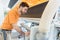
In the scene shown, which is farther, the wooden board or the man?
the man

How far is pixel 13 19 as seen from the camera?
0.87 metres

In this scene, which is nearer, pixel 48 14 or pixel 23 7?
pixel 48 14

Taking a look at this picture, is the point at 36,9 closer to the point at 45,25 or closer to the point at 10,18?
the point at 10,18

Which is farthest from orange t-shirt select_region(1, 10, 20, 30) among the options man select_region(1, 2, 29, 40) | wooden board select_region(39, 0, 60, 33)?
wooden board select_region(39, 0, 60, 33)

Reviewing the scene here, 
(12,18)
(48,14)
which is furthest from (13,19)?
(48,14)

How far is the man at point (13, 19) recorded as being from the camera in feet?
2.79

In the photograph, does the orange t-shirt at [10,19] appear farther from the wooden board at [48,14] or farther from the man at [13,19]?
the wooden board at [48,14]

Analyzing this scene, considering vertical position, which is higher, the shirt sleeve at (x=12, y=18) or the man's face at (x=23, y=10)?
the man's face at (x=23, y=10)

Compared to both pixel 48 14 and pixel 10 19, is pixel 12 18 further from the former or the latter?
pixel 48 14

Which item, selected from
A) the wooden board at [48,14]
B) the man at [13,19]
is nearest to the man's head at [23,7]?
the man at [13,19]

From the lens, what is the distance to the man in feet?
2.79

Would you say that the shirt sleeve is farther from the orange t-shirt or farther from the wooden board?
the wooden board

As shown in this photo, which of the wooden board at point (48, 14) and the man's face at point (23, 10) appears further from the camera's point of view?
the man's face at point (23, 10)

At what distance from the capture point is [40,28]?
→ 21.5 inches
